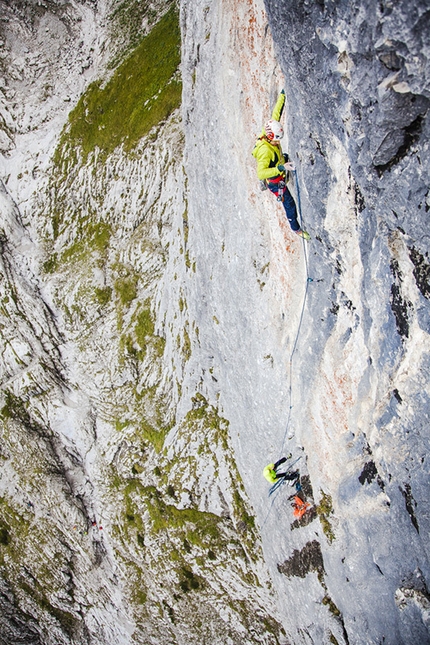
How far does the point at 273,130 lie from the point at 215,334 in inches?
Answer: 494

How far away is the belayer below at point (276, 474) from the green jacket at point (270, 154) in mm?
12436

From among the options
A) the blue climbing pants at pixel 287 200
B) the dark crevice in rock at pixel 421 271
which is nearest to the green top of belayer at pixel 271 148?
the blue climbing pants at pixel 287 200

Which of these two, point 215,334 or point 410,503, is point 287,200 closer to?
point 410,503

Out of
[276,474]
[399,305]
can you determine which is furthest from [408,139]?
[276,474]

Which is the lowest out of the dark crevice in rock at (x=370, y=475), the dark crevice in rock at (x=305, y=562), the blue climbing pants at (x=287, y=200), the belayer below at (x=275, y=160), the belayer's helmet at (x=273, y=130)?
the dark crevice in rock at (x=305, y=562)

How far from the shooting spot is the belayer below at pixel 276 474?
1925 cm

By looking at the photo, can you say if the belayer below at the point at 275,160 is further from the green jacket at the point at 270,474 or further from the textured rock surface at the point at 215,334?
the green jacket at the point at 270,474

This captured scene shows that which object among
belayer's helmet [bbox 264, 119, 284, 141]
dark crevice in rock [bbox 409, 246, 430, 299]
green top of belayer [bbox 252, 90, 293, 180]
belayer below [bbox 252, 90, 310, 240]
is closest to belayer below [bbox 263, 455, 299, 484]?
belayer below [bbox 252, 90, 310, 240]

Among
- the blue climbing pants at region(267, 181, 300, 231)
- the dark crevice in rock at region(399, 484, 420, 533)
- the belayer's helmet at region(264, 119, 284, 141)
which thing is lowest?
the dark crevice in rock at region(399, 484, 420, 533)

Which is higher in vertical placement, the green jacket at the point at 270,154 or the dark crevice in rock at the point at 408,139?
the green jacket at the point at 270,154

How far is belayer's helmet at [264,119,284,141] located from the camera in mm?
12953

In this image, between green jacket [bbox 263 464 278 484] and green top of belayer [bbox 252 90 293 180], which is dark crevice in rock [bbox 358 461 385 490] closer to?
green jacket [bbox 263 464 278 484]

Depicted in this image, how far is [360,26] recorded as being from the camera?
6820 millimetres

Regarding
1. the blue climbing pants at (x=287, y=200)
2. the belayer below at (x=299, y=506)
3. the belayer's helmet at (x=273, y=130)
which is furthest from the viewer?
the belayer below at (x=299, y=506)
